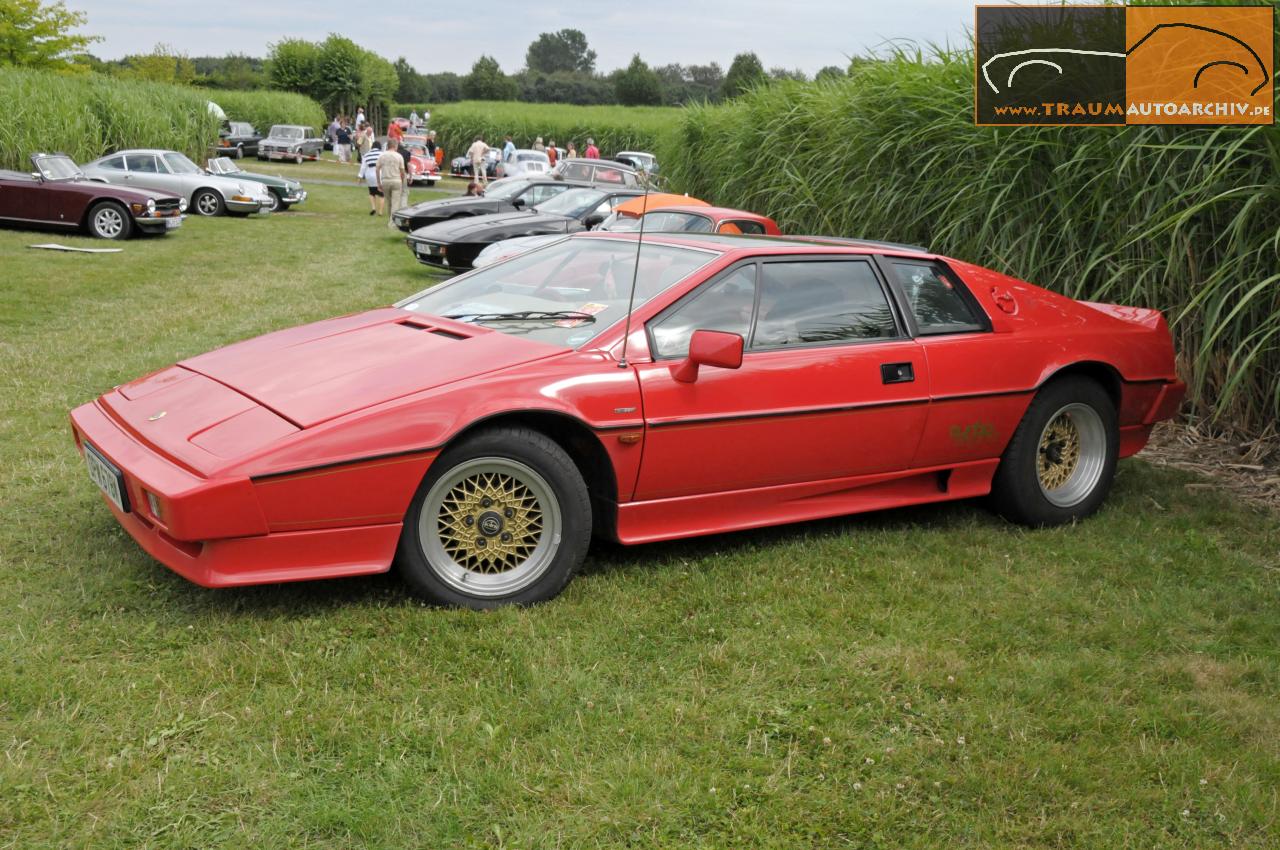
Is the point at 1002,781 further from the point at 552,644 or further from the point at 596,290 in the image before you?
the point at 596,290

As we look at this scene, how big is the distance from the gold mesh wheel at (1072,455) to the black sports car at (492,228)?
7.84 metres

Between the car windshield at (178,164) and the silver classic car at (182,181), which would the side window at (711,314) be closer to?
the silver classic car at (182,181)

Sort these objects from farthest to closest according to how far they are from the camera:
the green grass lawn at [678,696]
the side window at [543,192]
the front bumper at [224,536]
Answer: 1. the side window at [543,192]
2. the front bumper at [224,536]
3. the green grass lawn at [678,696]

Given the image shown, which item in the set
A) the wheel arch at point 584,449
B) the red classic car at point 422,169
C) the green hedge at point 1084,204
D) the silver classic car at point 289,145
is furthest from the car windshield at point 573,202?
the silver classic car at point 289,145

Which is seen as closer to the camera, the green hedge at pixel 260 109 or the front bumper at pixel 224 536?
the front bumper at pixel 224 536

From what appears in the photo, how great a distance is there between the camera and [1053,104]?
7164 millimetres

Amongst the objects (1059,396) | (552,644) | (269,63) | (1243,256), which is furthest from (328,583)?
(269,63)

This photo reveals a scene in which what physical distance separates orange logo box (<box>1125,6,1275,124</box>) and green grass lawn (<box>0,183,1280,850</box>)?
2401mm

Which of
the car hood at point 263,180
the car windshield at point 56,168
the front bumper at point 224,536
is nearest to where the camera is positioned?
the front bumper at point 224,536

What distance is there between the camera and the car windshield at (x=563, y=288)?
4297 millimetres

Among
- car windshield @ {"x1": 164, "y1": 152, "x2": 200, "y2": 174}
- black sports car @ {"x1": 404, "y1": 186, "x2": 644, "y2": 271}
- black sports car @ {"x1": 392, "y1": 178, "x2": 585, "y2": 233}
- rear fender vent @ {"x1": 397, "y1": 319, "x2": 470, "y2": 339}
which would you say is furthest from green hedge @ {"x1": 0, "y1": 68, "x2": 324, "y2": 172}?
rear fender vent @ {"x1": 397, "y1": 319, "x2": 470, "y2": 339}

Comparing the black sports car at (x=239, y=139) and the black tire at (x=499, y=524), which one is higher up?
the black sports car at (x=239, y=139)

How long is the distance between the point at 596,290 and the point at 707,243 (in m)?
0.53

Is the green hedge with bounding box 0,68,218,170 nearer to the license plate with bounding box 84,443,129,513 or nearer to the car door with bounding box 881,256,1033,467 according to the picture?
the license plate with bounding box 84,443,129,513
